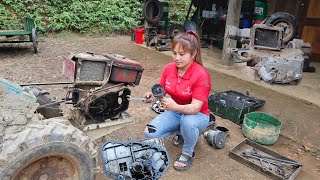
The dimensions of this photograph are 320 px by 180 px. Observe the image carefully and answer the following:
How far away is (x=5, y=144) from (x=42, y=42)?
7547mm

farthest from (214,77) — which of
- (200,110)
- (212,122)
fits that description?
(200,110)

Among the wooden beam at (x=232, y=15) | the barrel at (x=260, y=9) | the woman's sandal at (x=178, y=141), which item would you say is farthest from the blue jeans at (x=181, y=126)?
the barrel at (x=260, y=9)

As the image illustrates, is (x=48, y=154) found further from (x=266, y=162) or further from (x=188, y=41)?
(x=266, y=162)

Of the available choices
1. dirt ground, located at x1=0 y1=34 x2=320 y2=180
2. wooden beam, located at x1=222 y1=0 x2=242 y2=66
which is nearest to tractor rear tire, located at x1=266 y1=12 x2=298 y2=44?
wooden beam, located at x1=222 y1=0 x2=242 y2=66

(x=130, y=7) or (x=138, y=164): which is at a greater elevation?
(x=130, y=7)

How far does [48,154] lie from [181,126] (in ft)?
4.16

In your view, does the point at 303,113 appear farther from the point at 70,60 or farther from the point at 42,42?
the point at 42,42

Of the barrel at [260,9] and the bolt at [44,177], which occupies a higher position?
the barrel at [260,9]

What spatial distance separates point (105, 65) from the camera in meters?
2.62

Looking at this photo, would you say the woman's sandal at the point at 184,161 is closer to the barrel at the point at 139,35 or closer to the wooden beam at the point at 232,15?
the wooden beam at the point at 232,15

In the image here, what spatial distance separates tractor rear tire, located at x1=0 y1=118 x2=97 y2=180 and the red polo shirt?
101cm

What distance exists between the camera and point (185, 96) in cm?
279

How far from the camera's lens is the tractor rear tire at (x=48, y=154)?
6.34 feet

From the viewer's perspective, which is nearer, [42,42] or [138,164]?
[138,164]
